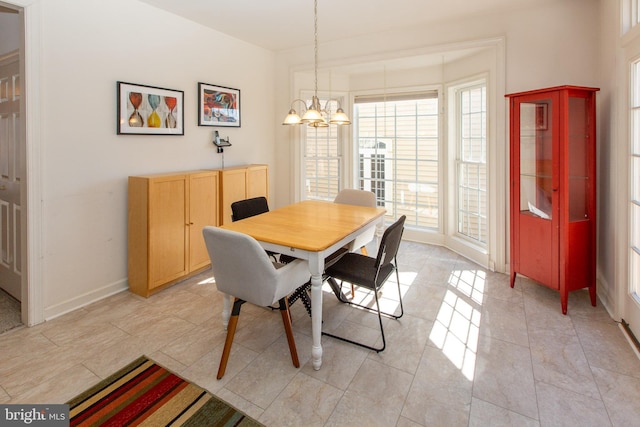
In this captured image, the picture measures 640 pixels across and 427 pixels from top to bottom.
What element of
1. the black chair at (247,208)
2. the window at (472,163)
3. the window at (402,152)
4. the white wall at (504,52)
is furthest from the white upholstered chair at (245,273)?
the window at (402,152)

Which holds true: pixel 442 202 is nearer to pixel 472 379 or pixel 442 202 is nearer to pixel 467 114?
pixel 467 114

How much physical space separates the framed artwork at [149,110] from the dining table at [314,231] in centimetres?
154

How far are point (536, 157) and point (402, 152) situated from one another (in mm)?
2137

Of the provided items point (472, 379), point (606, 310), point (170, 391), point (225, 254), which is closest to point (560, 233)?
point (606, 310)

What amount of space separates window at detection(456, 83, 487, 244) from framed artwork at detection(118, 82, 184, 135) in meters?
3.46

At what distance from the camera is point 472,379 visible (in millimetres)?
2057

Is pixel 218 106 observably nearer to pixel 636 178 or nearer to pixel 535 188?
pixel 535 188

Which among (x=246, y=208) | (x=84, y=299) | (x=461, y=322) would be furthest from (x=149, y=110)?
(x=461, y=322)

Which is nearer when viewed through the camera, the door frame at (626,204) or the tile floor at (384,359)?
the tile floor at (384,359)

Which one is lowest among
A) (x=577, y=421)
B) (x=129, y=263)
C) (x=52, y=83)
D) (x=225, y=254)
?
(x=577, y=421)

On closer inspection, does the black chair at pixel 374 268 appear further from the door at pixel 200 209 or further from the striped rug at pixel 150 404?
the door at pixel 200 209

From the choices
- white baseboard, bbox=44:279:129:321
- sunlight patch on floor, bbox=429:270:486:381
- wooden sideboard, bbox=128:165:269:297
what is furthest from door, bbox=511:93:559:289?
white baseboard, bbox=44:279:129:321

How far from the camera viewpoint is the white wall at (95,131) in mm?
2768

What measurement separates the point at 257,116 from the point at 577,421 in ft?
15.1
